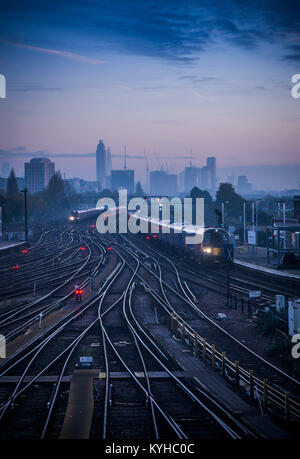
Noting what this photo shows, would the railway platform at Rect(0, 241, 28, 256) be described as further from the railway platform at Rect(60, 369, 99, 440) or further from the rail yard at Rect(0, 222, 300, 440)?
the railway platform at Rect(60, 369, 99, 440)

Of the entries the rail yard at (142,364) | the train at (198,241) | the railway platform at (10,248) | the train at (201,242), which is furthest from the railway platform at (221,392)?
the railway platform at (10,248)

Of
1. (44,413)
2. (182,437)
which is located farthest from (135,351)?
(182,437)

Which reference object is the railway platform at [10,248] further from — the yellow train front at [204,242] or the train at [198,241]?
the yellow train front at [204,242]

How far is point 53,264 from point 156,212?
2565 cm

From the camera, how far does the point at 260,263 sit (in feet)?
109

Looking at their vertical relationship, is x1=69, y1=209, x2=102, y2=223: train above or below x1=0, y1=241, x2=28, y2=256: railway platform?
above

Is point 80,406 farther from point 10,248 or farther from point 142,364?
point 10,248

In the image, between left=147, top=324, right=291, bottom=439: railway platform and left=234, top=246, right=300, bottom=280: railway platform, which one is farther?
left=234, top=246, right=300, bottom=280: railway platform

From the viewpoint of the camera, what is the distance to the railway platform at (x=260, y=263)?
27797mm

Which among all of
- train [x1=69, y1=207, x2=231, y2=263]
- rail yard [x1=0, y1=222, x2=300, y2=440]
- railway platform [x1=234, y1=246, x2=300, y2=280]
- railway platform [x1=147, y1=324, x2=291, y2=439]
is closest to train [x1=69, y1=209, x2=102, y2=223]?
train [x1=69, y1=207, x2=231, y2=263]

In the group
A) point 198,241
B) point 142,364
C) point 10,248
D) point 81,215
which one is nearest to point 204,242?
point 198,241

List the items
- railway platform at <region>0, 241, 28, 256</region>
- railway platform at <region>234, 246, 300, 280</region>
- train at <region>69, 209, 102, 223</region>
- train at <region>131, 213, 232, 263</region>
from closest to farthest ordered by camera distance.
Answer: railway platform at <region>234, 246, 300, 280</region>, train at <region>131, 213, 232, 263</region>, railway platform at <region>0, 241, 28, 256</region>, train at <region>69, 209, 102, 223</region>

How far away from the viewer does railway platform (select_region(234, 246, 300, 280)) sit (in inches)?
1094

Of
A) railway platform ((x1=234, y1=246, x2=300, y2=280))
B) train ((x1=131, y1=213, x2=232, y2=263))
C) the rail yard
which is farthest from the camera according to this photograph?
train ((x1=131, y1=213, x2=232, y2=263))
